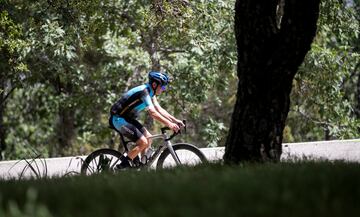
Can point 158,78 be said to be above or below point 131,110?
above

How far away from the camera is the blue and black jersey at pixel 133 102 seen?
9016mm

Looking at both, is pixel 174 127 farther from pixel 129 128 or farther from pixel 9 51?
pixel 9 51

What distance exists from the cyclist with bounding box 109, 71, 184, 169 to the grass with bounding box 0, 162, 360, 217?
434cm

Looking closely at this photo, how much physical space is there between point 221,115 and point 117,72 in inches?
286

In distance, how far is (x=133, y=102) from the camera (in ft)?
29.7

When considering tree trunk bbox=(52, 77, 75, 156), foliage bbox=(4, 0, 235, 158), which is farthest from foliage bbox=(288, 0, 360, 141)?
tree trunk bbox=(52, 77, 75, 156)

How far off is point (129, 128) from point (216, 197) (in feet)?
18.1

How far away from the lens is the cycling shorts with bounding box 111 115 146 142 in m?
9.07

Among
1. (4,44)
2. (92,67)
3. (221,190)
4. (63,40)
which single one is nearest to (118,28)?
(63,40)

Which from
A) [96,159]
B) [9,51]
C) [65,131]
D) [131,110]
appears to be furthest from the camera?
[65,131]

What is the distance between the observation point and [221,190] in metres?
3.90

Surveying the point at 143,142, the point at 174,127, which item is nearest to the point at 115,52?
the point at 174,127

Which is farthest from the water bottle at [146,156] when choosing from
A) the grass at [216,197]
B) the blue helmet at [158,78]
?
the grass at [216,197]

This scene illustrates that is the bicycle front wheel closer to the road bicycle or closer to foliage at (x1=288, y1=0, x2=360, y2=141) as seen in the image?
the road bicycle
